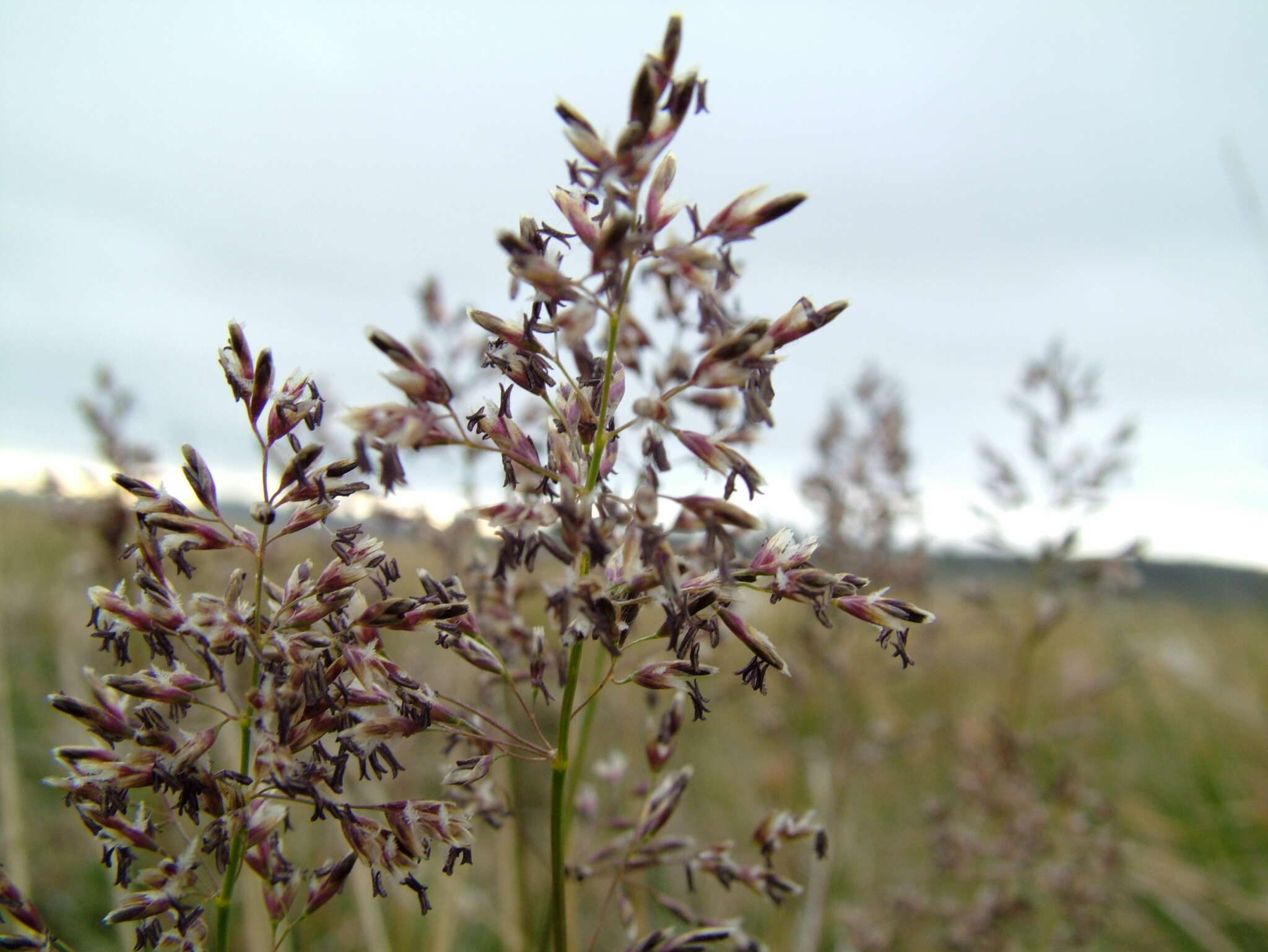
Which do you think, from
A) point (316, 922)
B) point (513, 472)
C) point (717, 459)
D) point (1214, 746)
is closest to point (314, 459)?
point (513, 472)

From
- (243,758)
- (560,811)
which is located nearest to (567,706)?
(560,811)

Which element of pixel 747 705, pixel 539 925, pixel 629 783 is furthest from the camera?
pixel 747 705

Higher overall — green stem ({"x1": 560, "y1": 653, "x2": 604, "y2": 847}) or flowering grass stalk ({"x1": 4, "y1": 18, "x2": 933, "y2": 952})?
flowering grass stalk ({"x1": 4, "y1": 18, "x2": 933, "y2": 952})

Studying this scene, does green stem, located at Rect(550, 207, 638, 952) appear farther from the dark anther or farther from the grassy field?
the grassy field

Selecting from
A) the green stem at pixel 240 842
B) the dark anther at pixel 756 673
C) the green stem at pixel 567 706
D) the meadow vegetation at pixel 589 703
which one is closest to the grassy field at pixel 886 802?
the meadow vegetation at pixel 589 703

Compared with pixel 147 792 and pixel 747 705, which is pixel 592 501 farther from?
pixel 747 705

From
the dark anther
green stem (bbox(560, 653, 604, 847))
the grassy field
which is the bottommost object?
the grassy field

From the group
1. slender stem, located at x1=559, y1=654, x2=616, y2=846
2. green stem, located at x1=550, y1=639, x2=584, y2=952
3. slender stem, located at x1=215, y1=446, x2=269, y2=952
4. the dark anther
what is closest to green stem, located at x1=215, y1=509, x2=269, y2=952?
slender stem, located at x1=215, y1=446, x2=269, y2=952

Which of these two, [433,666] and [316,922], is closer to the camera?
[316,922]

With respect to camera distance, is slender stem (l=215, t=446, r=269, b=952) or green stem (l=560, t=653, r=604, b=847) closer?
slender stem (l=215, t=446, r=269, b=952)
